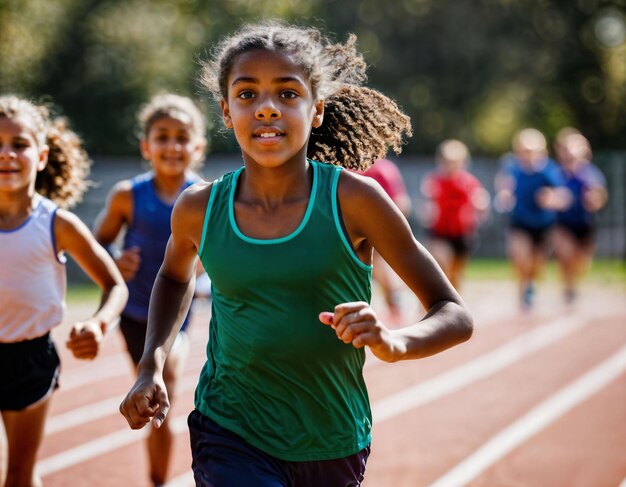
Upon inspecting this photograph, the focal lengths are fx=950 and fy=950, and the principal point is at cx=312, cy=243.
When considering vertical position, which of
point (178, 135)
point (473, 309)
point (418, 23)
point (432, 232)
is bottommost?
point (473, 309)

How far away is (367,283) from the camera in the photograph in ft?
10.0

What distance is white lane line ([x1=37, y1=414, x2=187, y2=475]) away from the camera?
5988mm

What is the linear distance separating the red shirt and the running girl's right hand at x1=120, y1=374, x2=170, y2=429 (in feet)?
35.2

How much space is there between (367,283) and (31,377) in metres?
1.78

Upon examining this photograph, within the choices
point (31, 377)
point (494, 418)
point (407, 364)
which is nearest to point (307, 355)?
point (31, 377)

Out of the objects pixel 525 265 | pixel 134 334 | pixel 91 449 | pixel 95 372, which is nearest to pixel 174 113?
pixel 134 334

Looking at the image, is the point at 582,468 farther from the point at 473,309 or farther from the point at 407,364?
the point at 473,309

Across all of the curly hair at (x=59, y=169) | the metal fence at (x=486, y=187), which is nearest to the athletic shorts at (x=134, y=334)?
the curly hair at (x=59, y=169)

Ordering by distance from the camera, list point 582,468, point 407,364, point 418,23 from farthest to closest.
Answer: point 418,23
point 407,364
point 582,468

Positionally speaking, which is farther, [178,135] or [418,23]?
[418,23]

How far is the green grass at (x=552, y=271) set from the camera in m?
17.6

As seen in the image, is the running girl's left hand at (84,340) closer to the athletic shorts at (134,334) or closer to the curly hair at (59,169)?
the curly hair at (59,169)

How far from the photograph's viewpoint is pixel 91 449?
6.39 metres

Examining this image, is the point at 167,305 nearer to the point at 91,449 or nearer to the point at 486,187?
the point at 91,449
